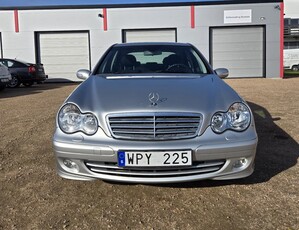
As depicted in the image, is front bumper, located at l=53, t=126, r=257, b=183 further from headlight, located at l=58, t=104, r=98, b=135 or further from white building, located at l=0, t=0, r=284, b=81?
white building, located at l=0, t=0, r=284, b=81

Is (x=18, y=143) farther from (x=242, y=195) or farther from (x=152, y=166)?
(x=242, y=195)

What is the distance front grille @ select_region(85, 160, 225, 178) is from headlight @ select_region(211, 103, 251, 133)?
0.95ft

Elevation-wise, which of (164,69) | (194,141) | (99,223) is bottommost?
(99,223)

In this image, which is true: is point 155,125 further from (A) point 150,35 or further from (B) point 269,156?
(A) point 150,35

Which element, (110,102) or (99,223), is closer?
(99,223)

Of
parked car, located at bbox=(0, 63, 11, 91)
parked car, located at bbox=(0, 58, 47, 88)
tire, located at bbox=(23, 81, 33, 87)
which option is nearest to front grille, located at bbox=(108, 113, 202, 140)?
parked car, located at bbox=(0, 63, 11, 91)

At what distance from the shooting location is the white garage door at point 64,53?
64.1 feet

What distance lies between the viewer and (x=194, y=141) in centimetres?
280

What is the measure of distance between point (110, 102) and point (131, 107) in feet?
0.71

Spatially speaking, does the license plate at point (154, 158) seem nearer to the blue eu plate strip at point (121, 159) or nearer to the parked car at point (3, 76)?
the blue eu plate strip at point (121, 159)

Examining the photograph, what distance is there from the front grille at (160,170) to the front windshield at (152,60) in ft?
4.79

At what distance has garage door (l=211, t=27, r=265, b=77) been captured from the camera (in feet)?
63.8

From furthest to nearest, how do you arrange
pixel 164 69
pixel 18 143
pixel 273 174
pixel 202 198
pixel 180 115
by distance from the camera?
pixel 18 143 → pixel 164 69 → pixel 273 174 → pixel 202 198 → pixel 180 115

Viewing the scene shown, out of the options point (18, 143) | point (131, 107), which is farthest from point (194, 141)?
point (18, 143)
